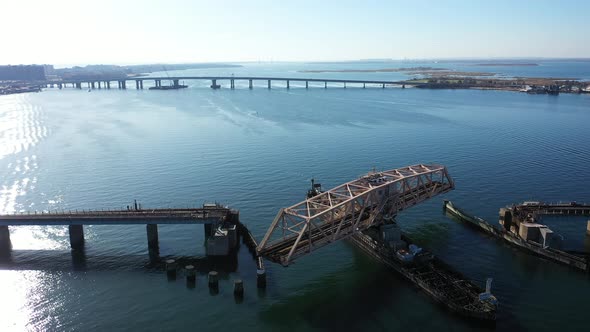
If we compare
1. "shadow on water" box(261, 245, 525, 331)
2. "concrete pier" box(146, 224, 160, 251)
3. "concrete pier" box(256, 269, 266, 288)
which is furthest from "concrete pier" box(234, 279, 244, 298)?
"concrete pier" box(146, 224, 160, 251)

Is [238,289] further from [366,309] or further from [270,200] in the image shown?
[270,200]

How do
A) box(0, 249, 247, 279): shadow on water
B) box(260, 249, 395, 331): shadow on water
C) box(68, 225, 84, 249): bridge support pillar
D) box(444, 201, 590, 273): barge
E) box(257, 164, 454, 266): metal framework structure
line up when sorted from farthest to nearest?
box(68, 225, 84, 249): bridge support pillar, box(0, 249, 247, 279): shadow on water, box(444, 201, 590, 273): barge, box(257, 164, 454, 266): metal framework structure, box(260, 249, 395, 331): shadow on water

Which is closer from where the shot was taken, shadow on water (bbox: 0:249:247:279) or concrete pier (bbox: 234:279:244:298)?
concrete pier (bbox: 234:279:244:298)

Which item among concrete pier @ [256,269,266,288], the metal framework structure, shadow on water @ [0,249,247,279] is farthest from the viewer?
shadow on water @ [0,249,247,279]

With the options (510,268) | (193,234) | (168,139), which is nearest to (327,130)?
(168,139)

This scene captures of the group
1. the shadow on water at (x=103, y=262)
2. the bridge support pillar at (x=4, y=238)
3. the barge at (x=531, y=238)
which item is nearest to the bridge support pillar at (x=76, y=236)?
the shadow on water at (x=103, y=262)

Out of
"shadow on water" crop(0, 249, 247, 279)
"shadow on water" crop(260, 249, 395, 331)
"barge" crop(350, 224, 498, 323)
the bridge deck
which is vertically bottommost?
"shadow on water" crop(260, 249, 395, 331)

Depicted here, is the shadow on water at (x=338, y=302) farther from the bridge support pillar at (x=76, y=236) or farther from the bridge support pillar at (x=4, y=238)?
the bridge support pillar at (x=4, y=238)

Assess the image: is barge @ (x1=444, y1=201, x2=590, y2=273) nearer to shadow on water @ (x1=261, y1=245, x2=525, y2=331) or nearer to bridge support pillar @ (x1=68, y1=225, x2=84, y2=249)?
shadow on water @ (x1=261, y1=245, x2=525, y2=331)
